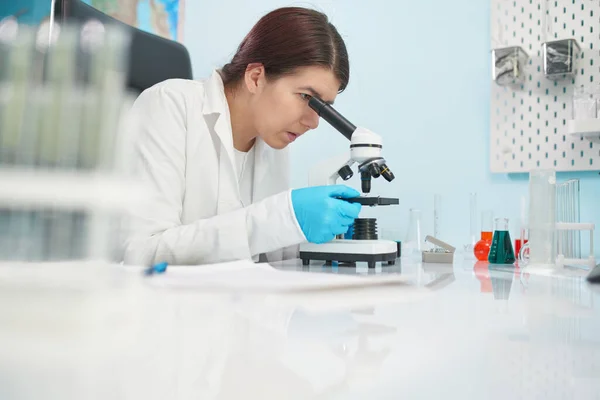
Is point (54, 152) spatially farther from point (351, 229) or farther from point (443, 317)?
point (351, 229)

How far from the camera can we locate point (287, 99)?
158cm

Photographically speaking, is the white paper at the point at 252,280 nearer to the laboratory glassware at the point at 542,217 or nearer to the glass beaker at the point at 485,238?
the laboratory glassware at the point at 542,217

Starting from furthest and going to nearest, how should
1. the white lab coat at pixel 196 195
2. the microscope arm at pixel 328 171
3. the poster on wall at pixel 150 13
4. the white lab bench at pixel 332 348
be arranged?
the poster on wall at pixel 150 13 → the microscope arm at pixel 328 171 → the white lab coat at pixel 196 195 → the white lab bench at pixel 332 348

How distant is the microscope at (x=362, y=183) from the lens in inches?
49.6

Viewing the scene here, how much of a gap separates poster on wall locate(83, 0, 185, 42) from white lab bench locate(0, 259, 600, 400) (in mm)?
2254

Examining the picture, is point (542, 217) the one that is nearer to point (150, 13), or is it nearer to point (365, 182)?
point (365, 182)

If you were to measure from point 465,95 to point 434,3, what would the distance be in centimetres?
46

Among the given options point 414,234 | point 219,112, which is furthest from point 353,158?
point 414,234

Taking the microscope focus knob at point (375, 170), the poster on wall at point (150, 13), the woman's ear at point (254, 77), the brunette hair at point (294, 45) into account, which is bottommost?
the microscope focus knob at point (375, 170)

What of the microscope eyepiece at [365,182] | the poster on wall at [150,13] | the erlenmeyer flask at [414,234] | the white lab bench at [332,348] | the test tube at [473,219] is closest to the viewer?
the white lab bench at [332,348]

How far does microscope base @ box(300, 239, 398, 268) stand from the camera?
1276 mm

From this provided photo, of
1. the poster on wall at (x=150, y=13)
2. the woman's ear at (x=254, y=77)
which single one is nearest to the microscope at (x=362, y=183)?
the woman's ear at (x=254, y=77)

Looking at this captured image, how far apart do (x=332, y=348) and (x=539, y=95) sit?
197cm

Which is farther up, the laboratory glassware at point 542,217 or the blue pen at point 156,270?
the laboratory glassware at point 542,217
